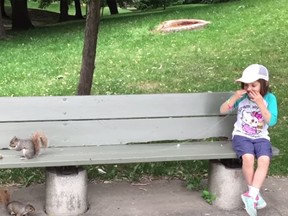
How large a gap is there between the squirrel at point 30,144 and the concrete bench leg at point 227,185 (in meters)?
1.40

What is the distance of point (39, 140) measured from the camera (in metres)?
4.02

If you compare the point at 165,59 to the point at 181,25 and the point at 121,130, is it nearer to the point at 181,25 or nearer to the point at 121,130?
the point at 181,25

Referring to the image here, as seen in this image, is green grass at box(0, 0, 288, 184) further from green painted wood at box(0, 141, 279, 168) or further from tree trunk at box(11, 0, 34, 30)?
tree trunk at box(11, 0, 34, 30)

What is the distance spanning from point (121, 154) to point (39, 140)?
648mm

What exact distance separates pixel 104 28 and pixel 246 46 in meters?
6.09

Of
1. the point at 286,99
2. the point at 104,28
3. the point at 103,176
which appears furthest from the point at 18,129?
the point at 104,28

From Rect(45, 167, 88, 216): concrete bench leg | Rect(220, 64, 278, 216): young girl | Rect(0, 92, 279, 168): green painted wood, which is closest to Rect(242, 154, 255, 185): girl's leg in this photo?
Rect(220, 64, 278, 216): young girl

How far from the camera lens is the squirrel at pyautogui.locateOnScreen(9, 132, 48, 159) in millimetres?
3895

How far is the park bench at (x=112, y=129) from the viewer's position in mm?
3971

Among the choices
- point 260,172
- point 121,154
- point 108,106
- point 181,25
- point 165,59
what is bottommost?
point 260,172

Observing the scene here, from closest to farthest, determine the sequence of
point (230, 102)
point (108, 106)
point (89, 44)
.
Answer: point (230, 102) < point (108, 106) < point (89, 44)

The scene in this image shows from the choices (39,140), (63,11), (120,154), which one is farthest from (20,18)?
(120,154)

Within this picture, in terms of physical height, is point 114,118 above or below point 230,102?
below

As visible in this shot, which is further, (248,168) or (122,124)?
(122,124)
